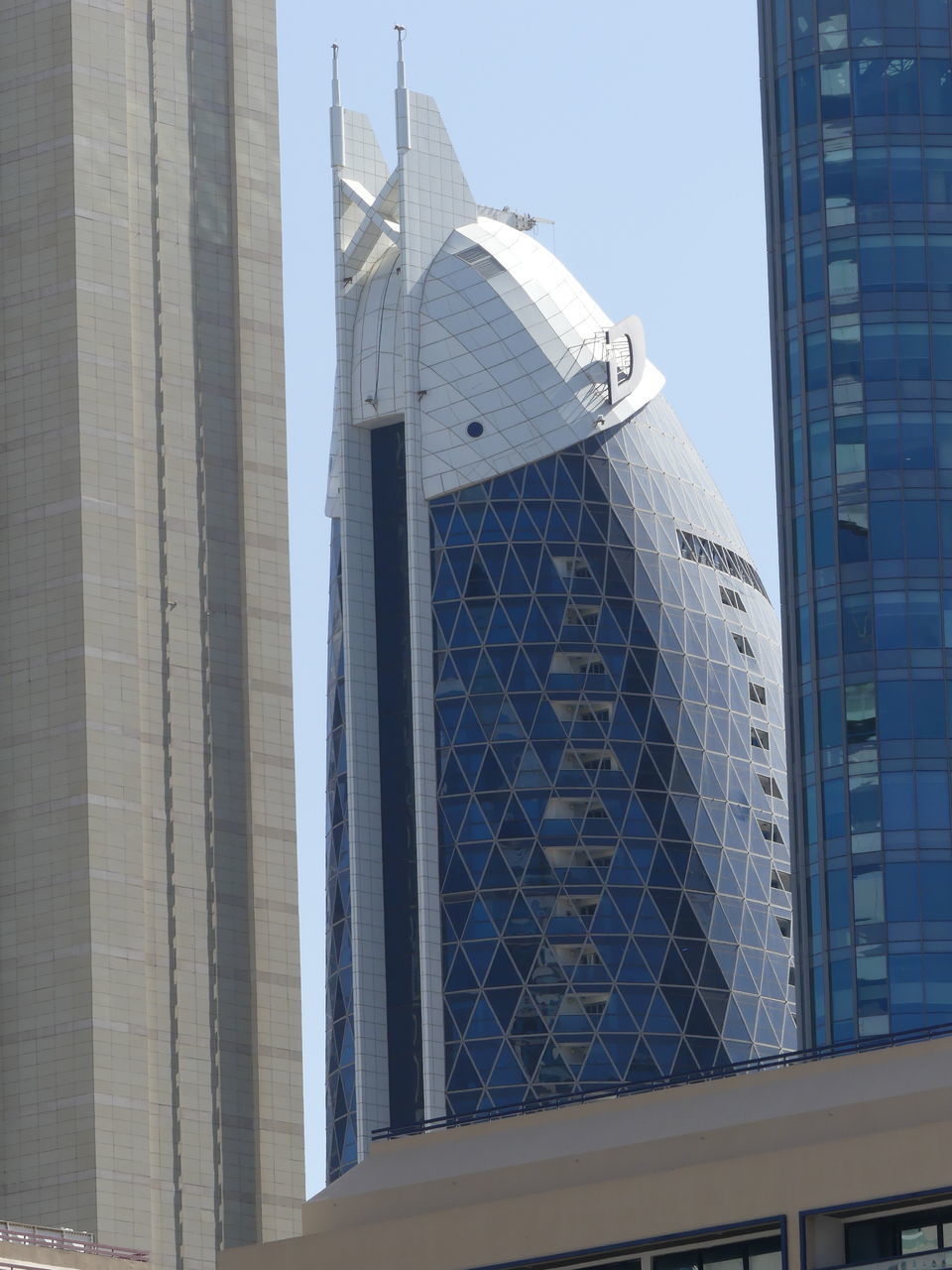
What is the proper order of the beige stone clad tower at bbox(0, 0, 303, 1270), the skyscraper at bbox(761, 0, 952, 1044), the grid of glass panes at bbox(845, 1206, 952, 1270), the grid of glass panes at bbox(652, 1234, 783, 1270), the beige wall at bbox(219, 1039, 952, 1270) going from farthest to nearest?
the skyscraper at bbox(761, 0, 952, 1044)
the beige stone clad tower at bbox(0, 0, 303, 1270)
the grid of glass panes at bbox(652, 1234, 783, 1270)
the beige wall at bbox(219, 1039, 952, 1270)
the grid of glass panes at bbox(845, 1206, 952, 1270)

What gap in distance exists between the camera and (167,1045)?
136250 mm

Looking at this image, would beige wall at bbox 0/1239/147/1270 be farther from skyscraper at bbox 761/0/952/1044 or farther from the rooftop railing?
skyscraper at bbox 761/0/952/1044

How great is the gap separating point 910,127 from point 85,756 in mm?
55644

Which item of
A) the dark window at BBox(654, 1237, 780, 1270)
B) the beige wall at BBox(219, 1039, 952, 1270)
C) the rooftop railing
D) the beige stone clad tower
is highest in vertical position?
the beige stone clad tower

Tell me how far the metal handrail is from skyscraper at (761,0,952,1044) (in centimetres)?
7486

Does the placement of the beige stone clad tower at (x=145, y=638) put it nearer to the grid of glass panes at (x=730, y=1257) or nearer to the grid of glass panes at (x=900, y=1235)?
the grid of glass panes at (x=730, y=1257)

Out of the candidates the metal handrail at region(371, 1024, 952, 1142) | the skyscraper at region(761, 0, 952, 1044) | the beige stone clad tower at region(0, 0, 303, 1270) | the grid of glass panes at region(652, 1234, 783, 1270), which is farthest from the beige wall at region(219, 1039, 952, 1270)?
the skyscraper at region(761, 0, 952, 1044)

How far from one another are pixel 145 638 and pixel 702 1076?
64599 millimetres

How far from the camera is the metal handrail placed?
7681 centimetres

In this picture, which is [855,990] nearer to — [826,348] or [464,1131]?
[826,348]

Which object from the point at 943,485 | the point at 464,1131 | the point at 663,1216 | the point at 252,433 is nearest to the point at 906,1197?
the point at 663,1216

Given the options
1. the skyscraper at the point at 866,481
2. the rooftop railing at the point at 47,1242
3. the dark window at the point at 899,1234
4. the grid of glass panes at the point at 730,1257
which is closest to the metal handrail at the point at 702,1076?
the grid of glass panes at the point at 730,1257

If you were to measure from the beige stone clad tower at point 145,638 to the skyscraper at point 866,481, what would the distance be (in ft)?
93.2

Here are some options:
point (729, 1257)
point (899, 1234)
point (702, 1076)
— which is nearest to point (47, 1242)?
point (702, 1076)
